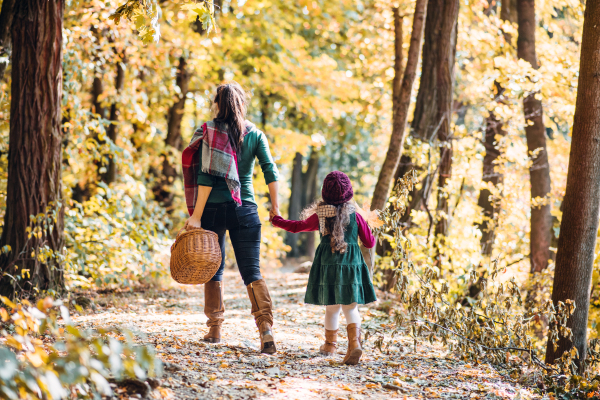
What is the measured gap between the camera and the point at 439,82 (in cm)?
850

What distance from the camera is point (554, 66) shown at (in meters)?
8.28

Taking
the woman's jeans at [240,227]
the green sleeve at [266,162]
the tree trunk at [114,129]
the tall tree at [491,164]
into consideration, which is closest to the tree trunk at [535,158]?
the tall tree at [491,164]

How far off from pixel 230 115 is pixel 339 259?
1440 mm

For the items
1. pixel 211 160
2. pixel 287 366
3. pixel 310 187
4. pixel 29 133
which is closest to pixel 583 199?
pixel 287 366

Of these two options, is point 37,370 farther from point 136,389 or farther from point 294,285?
point 294,285

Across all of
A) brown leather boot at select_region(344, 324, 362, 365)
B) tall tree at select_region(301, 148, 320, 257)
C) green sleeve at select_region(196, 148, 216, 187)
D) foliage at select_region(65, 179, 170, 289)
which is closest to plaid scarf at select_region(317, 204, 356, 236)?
brown leather boot at select_region(344, 324, 362, 365)

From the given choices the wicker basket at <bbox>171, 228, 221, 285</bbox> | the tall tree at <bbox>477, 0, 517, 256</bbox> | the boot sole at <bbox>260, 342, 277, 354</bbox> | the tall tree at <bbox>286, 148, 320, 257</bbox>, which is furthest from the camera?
the tall tree at <bbox>286, 148, 320, 257</bbox>

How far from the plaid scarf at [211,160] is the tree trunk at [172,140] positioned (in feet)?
26.7

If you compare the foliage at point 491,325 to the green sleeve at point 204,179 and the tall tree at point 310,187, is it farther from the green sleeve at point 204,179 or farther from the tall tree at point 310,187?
the tall tree at point 310,187

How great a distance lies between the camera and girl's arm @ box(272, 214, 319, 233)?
427cm

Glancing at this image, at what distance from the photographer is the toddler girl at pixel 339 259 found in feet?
13.7

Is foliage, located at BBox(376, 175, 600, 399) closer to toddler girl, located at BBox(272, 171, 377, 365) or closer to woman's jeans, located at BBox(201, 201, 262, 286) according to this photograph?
toddler girl, located at BBox(272, 171, 377, 365)

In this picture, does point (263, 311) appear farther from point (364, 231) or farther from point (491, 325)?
point (491, 325)

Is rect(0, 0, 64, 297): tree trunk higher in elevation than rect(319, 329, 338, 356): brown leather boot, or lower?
higher
